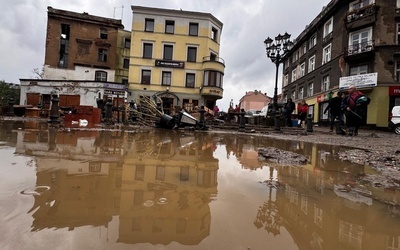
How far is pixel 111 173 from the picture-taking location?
260 cm

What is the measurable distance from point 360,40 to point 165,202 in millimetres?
26495

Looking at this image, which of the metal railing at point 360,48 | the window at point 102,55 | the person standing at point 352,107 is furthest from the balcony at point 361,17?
the window at point 102,55

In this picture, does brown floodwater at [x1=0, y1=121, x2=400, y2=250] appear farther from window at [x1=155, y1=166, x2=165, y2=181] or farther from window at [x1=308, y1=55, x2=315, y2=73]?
window at [x1=308, y1=55, x2=315, y2=73]

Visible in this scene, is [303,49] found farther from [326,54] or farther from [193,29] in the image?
[193,29]

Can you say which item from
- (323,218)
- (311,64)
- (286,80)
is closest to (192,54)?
(311,64)

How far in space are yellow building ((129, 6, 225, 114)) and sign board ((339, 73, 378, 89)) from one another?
12.6 metres

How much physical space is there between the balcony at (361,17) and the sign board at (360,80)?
4.80m

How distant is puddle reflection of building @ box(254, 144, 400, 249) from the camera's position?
149 cm

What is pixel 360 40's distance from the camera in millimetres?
21797

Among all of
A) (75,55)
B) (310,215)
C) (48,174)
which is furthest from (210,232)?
(75,55)

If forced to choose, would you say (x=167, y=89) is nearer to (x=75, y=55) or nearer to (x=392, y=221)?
(x=75, y=55)

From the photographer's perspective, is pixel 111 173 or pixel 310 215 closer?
pixel 310 215

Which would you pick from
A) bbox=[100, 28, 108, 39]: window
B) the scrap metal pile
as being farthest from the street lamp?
bbox=[100, 28, 108, 39]: window

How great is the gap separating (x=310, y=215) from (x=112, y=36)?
34.9 meters
